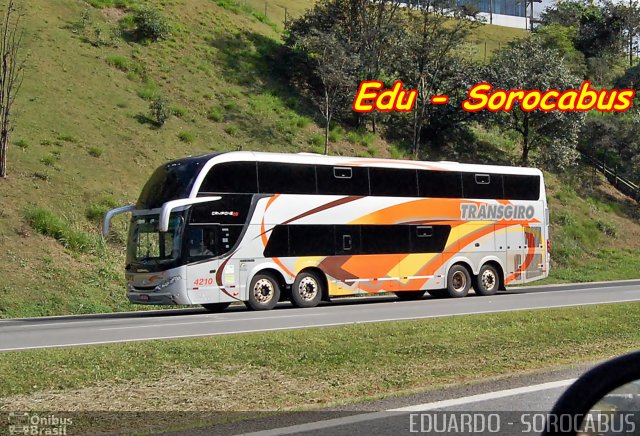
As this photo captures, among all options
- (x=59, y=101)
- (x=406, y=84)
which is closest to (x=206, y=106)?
(x=59, y=101)

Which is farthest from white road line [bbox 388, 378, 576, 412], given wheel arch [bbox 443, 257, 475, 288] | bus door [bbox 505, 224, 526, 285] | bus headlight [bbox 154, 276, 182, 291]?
bus door [bbox 505, 224, 526, 285]

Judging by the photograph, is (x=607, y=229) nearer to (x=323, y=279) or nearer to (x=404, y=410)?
(x=323, y=279)

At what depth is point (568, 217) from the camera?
150ft

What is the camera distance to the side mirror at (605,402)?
3543mm

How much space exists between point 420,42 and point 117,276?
27.0m

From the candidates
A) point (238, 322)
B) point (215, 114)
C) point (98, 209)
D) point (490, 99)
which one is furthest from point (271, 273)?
point (490, 99)

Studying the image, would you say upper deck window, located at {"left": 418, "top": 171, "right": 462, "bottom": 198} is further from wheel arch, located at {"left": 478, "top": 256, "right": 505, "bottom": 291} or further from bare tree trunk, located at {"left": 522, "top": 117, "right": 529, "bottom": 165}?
bare tree trunk, located at {"left": 522, "top": 117, "right": 529, "bottom": 165}

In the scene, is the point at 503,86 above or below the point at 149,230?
above

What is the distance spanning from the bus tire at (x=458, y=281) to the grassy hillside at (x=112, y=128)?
31.7ft

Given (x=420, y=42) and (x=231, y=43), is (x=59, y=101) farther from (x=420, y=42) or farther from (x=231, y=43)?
(x=420, y=42)

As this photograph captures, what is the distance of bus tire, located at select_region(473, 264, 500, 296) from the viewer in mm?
26938

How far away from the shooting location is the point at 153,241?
853 inches

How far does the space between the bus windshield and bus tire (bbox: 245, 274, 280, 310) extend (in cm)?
225

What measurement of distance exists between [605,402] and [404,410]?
4804 millimetres
